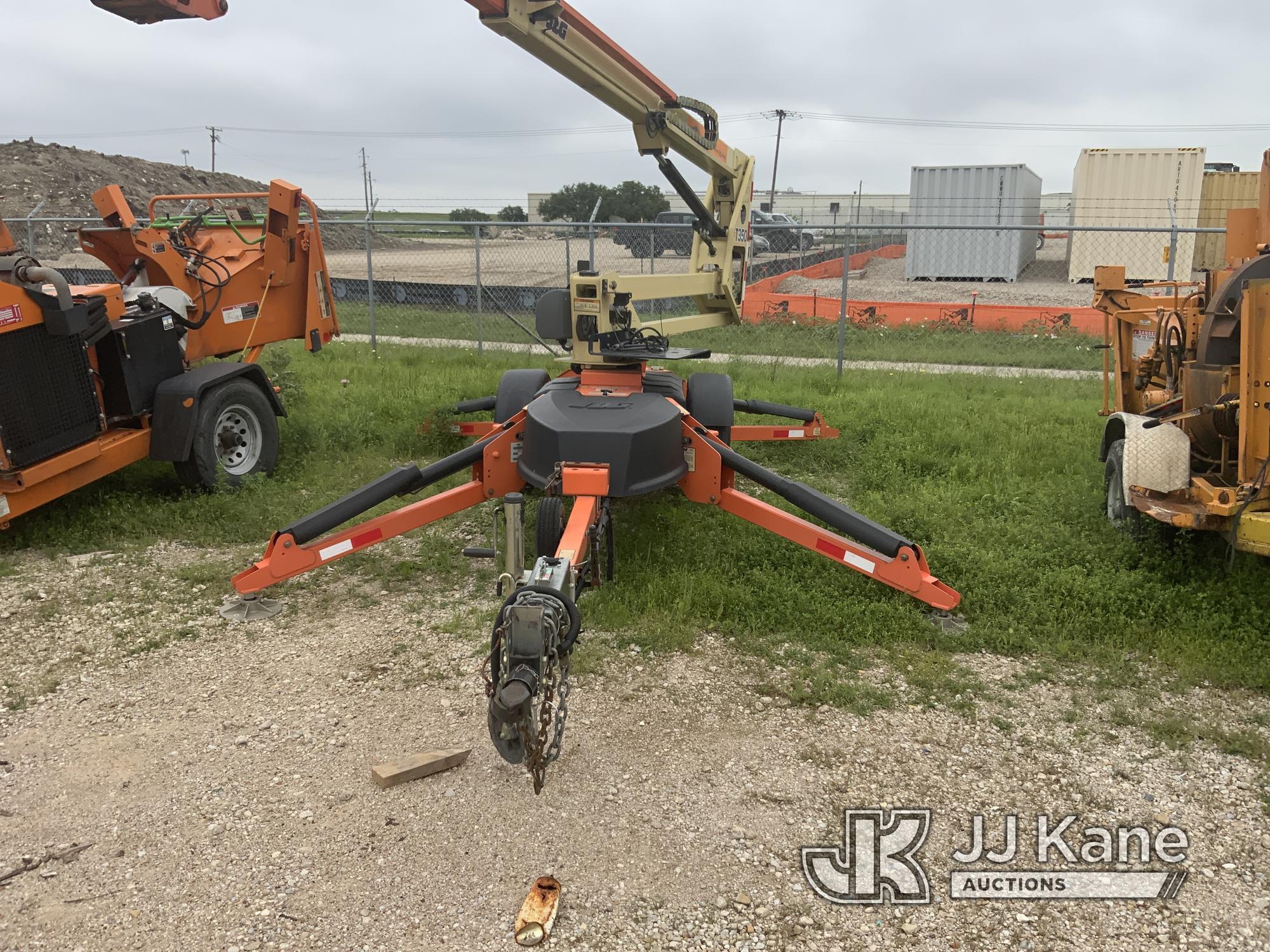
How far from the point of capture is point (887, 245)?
32688mm

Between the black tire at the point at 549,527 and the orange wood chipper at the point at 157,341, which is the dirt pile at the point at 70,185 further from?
the black tire at the point at 549,527

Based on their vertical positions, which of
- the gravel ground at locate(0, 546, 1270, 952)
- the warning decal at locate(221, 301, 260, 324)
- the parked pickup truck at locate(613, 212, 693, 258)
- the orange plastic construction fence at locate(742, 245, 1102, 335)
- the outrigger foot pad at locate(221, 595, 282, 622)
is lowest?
the gravel ground at locate(0, 546, 1270, 952)

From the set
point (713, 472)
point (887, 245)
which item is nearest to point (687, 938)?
point (713, 472)

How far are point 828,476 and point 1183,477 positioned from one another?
3.06 m

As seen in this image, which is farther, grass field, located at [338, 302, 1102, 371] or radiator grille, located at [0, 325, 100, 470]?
grass field, located at [338, 302, 1102, 371]

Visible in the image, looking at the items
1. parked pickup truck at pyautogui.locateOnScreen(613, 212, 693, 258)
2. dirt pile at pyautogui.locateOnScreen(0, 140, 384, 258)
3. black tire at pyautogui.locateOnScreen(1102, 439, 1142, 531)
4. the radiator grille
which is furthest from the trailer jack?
dirt pile at pyautogui.locateOnScreen(0, 140, 384, 258)

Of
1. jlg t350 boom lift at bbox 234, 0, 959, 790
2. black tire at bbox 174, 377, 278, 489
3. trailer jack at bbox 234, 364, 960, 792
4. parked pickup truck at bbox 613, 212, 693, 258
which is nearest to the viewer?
jlg t350 boom lift at bbox 234, 0, 959, 790

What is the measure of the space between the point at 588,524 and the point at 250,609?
2.22 meters

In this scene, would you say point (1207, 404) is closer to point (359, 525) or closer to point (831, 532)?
point (831, 532)

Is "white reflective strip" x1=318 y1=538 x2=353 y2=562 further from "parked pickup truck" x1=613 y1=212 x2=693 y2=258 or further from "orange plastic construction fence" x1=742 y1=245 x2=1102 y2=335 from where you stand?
"parked pickup truck" x1=613 y1=212 x2=693 y2=258

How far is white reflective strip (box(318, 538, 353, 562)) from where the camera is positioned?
5129 millimetres

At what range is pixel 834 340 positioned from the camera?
15625 millimetres

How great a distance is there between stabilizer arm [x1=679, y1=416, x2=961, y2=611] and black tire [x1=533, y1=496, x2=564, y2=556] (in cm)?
123

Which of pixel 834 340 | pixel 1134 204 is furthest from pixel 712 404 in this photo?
pixel 1134 204
